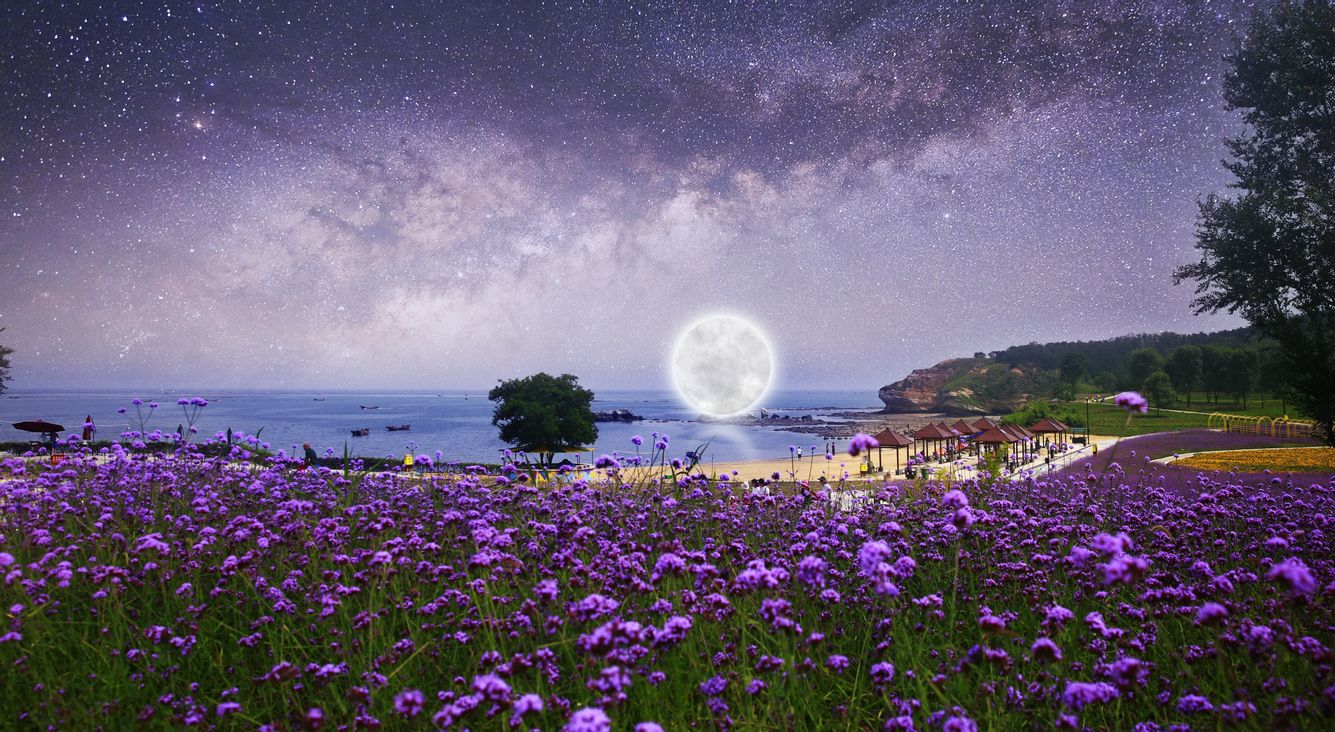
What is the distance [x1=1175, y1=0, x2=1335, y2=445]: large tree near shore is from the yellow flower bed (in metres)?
1.80

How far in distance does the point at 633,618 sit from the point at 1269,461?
2746 cm

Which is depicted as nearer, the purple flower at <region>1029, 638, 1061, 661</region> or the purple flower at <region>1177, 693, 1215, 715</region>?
the purple flower at <region>1029, 638, 1061, 661</region>

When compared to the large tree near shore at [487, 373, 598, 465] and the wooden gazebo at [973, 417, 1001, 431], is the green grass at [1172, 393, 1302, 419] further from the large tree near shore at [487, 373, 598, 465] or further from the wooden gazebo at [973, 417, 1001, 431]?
the large tree near shore at [487, 373, 598, 465]

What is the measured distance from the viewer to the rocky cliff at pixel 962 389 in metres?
130

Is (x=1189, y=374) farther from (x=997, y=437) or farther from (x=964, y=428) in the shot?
(x=997, y=437)

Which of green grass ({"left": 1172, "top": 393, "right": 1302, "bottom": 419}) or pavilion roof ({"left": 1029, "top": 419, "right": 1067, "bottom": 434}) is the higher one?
pavilion roof ({"left": 1029, "top": 419, "right": 1067, "bottom": 434})

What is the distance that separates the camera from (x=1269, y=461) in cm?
2142

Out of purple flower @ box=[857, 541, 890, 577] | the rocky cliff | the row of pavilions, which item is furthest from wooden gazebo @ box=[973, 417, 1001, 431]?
the rocky cliff

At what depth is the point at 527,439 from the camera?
45500 mm

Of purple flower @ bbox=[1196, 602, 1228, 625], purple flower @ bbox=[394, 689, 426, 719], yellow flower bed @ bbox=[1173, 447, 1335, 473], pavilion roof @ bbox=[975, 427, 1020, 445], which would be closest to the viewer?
purple flower @ bbox=[394, 689, 426, 719]

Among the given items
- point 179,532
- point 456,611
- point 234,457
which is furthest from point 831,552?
point 234,457

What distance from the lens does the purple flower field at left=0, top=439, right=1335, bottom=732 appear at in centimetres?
317

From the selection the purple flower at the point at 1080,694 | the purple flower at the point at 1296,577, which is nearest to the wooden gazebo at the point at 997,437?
the purple flower at the point at 1080,694

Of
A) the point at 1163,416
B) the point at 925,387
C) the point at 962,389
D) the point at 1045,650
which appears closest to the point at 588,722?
the point at 1045,650
